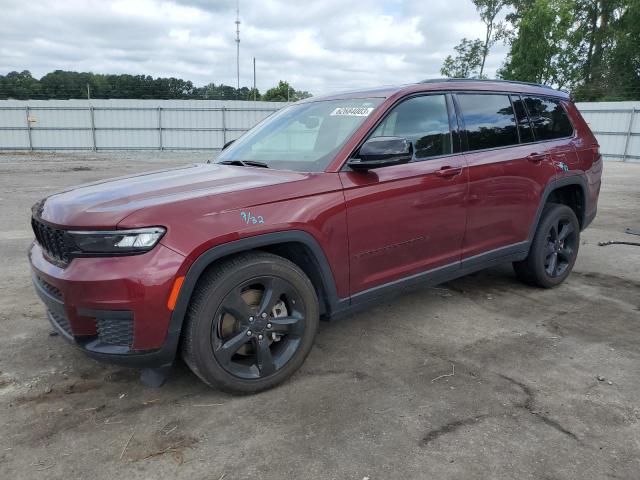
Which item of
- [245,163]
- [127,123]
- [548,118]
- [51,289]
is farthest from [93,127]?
[51,289]

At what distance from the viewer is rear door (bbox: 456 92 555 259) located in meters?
4.02

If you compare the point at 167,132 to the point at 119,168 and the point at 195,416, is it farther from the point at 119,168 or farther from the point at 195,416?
the point at 195,416

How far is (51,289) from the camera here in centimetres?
281

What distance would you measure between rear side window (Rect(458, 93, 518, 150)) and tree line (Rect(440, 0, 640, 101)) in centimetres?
3686

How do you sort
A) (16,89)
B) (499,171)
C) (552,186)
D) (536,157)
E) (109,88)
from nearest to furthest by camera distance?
1. (499,171)
2. (536,157)
3. (552,186)
4. (16,89)
5. (109,88)

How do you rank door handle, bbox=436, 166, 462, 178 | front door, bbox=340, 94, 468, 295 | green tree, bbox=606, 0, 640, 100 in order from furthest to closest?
green tree, bbox=606, 0, 640, 100
door handle, bbox=436, 166, 462, 178
front door, bbox=340, 94, 468, 295

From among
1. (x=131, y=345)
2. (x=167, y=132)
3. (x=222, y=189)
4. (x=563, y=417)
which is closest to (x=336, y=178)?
(x=222, y=189)

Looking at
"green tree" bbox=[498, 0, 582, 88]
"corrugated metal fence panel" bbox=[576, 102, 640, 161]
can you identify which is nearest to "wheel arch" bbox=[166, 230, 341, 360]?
"corrugated metal fence panel" bbox=[576, 102, 640, 161]

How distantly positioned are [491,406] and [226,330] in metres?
1.55

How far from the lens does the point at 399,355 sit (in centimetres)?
353

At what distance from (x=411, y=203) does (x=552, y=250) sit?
212cm

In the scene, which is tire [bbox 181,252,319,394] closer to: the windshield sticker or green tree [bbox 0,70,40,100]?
the windshield sticker

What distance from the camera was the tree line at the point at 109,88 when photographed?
36406mm

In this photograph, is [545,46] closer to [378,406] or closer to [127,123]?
[127,123]
